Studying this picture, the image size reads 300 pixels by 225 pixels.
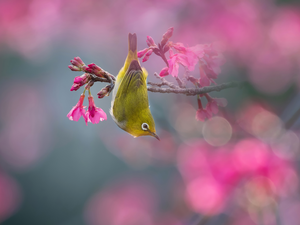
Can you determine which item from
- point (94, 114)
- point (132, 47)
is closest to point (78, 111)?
point (94, 114)

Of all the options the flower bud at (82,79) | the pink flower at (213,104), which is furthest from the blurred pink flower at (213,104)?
the flower bud at (82,79)

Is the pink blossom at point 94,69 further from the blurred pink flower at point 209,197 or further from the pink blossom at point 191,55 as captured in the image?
the blurred pink flower at point 209,197

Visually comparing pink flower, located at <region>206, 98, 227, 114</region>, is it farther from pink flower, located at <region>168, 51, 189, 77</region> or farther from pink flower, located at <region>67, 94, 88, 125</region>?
pink flower, located at <region>67, 94, 88, 125</region>

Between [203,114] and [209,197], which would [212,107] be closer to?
[203,114]

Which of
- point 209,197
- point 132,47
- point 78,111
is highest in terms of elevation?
point 132,47

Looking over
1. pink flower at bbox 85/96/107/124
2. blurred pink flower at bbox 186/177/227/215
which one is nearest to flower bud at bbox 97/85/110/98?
pink flower at bbox 85/96/107/124

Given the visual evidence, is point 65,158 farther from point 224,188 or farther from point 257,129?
point 257,129

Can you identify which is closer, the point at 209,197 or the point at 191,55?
the point at 191,55

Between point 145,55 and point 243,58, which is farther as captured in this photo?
point 243,58

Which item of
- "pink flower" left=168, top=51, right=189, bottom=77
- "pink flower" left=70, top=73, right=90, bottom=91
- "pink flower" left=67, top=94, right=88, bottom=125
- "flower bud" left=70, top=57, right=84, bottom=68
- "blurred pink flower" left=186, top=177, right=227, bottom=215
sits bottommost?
"blurred pink flower" left=186, top=177, right=227, bottom=215

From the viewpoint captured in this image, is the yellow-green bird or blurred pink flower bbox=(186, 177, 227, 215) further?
blurred pink flower bbox=(186, 177, 227, 215)

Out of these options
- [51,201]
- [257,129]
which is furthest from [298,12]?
[51,201]
